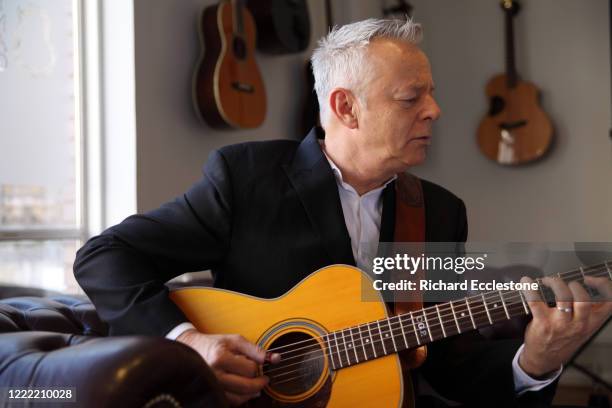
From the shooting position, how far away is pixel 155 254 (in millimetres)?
1540

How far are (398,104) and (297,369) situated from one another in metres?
0.72

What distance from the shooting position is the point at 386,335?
51.1 inches

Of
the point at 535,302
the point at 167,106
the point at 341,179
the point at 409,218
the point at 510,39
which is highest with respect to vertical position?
the point at 510,39

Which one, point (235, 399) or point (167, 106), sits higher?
point (167, 106)

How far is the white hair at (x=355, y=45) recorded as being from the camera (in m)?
1.70

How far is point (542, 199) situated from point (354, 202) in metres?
2.88

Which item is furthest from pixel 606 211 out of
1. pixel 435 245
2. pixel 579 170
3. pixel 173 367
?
pixel 173 367

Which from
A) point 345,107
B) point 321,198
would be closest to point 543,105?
point 345,107

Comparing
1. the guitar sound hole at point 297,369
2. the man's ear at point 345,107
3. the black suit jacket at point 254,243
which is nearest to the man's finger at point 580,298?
the black suit jacket at point 254,243

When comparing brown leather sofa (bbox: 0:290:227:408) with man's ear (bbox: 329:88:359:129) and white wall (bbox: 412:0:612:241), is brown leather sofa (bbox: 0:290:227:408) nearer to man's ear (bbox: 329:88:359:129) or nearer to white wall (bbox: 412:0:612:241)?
man's ear (bbox: 329:88:359:129)

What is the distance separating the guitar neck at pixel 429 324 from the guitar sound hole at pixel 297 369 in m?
0.03

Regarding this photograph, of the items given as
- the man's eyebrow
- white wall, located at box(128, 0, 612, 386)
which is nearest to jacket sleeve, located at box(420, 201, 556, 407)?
the man's eyebrow

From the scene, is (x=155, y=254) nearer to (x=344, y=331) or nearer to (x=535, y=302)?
(x=344, y=331)

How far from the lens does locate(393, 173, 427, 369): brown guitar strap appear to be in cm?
146
